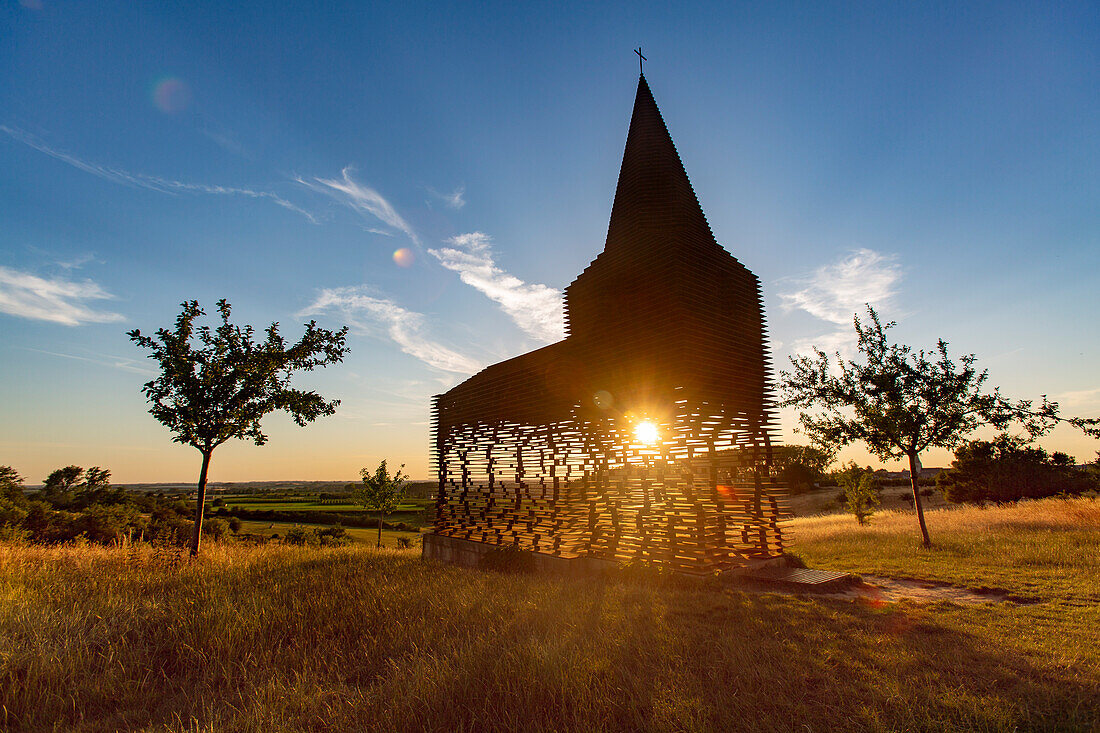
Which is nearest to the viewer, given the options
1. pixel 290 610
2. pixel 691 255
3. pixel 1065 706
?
pixel 1065 706

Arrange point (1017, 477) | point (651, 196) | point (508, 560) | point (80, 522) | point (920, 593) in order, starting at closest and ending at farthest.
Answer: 1. point (920, 593)
2. point (508, 560)
3. point (651, 196)
4. point (80, 522)
5. point (1017, 477)

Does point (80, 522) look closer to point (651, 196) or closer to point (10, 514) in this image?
point (10, 514)

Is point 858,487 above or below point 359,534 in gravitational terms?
above

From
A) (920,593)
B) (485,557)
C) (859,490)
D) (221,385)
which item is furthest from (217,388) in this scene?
(859,490)

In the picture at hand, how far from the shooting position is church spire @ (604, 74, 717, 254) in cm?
1151

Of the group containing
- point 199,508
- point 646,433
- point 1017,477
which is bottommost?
point 1017,477

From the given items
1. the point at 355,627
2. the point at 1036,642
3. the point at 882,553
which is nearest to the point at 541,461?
the point at 355,627

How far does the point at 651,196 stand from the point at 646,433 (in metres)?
6.74

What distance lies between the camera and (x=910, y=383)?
14234mm

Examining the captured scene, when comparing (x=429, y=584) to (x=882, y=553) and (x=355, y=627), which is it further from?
(x=882, y=553)

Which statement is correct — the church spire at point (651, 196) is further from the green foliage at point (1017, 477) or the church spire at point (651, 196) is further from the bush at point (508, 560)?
the green foliage at point (1017, 477)

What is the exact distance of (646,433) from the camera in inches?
397

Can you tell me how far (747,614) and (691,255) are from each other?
7.40 meters

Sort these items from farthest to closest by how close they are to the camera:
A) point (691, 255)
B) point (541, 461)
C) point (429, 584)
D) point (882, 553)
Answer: point (882, 553) → point (541, 461) → point (691, 255) → point (429, 584)
